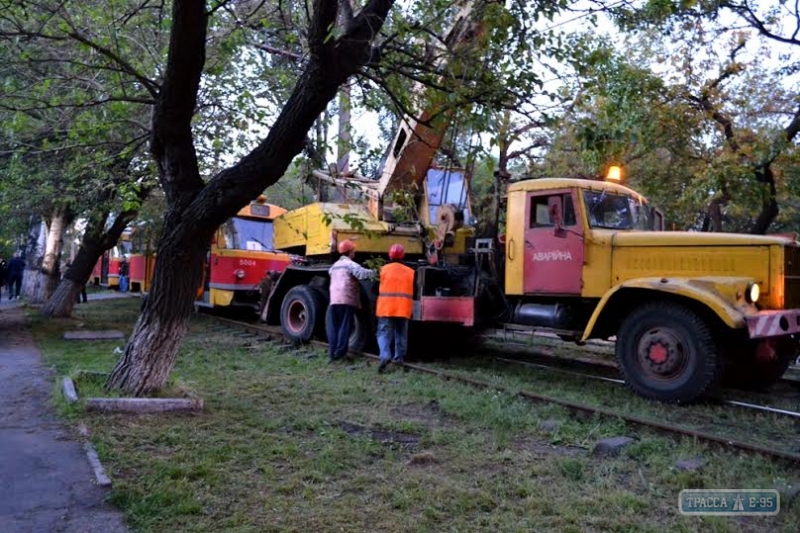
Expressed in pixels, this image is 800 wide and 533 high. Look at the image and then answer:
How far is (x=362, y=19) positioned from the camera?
633 cm

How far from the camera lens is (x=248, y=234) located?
54.0 ft

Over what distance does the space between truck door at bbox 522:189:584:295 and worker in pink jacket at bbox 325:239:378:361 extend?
7.54 feet

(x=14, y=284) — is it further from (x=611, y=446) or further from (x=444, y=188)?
(x=611, y=446)

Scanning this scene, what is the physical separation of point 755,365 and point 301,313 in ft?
23.4

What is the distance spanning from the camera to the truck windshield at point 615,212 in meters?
8.85

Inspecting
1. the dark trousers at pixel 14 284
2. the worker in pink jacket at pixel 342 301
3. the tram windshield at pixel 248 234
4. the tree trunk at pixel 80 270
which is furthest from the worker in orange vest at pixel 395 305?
the dark trousers at pixel 14 284

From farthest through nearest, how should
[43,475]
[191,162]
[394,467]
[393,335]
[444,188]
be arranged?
1. [444,188]
2. [393,335]
3. [191,162]
4. [394,467]
5. [43,475]

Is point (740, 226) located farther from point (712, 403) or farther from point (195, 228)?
point (195, 228)

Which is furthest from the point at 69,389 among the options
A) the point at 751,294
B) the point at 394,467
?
the point at 751,294

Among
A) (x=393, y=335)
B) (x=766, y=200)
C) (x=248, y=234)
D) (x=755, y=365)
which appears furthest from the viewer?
(x=248, y=234)

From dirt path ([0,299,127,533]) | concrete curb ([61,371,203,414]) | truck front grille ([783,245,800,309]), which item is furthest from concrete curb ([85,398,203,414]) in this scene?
truck front grille ([783,245,800,309])

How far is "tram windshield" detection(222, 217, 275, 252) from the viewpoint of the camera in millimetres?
16203

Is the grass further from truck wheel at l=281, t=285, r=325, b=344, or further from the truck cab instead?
truck wheel at l=281, t=285, r=325, b=344

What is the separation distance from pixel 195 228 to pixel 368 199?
4713 mm
